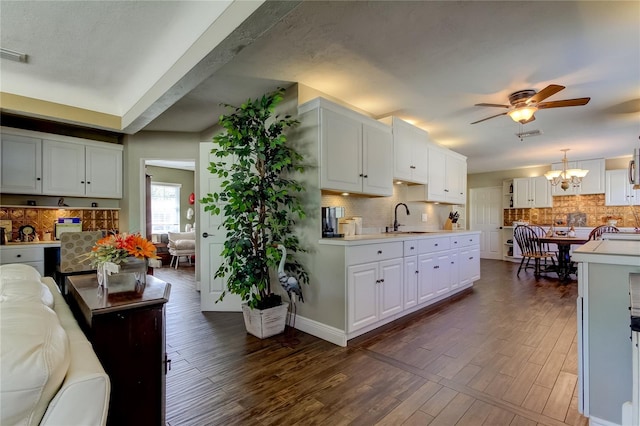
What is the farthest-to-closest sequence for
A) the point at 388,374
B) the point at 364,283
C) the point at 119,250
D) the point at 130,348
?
the point at 364,283 < the point at 388,374 < the point at 119,250 < the point at 130,348

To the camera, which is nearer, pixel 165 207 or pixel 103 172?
pixel 103 172

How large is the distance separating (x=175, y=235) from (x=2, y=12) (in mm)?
5879

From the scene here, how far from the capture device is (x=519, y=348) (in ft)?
8.82

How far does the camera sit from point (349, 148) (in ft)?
10.6

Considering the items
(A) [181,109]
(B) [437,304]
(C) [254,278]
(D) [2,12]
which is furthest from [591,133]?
(D) [2,12]

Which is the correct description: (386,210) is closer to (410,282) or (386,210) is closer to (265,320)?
(410,282)

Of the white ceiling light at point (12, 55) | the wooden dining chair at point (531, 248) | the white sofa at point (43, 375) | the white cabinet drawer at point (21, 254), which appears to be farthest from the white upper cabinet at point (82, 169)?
the wooden dining chair at point (531, 248)

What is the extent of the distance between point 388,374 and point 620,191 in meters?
7.90

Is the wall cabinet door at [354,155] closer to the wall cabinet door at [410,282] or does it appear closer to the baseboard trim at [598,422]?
the wall cabinet door at [410,282]

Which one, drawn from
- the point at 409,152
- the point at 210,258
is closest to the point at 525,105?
the point at 409,152

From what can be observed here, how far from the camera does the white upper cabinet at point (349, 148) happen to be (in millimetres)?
2973

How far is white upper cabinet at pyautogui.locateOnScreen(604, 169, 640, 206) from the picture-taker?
6.62 m

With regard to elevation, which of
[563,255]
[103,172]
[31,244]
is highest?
[103,172]

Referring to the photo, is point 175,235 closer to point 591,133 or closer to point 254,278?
point 254,278
